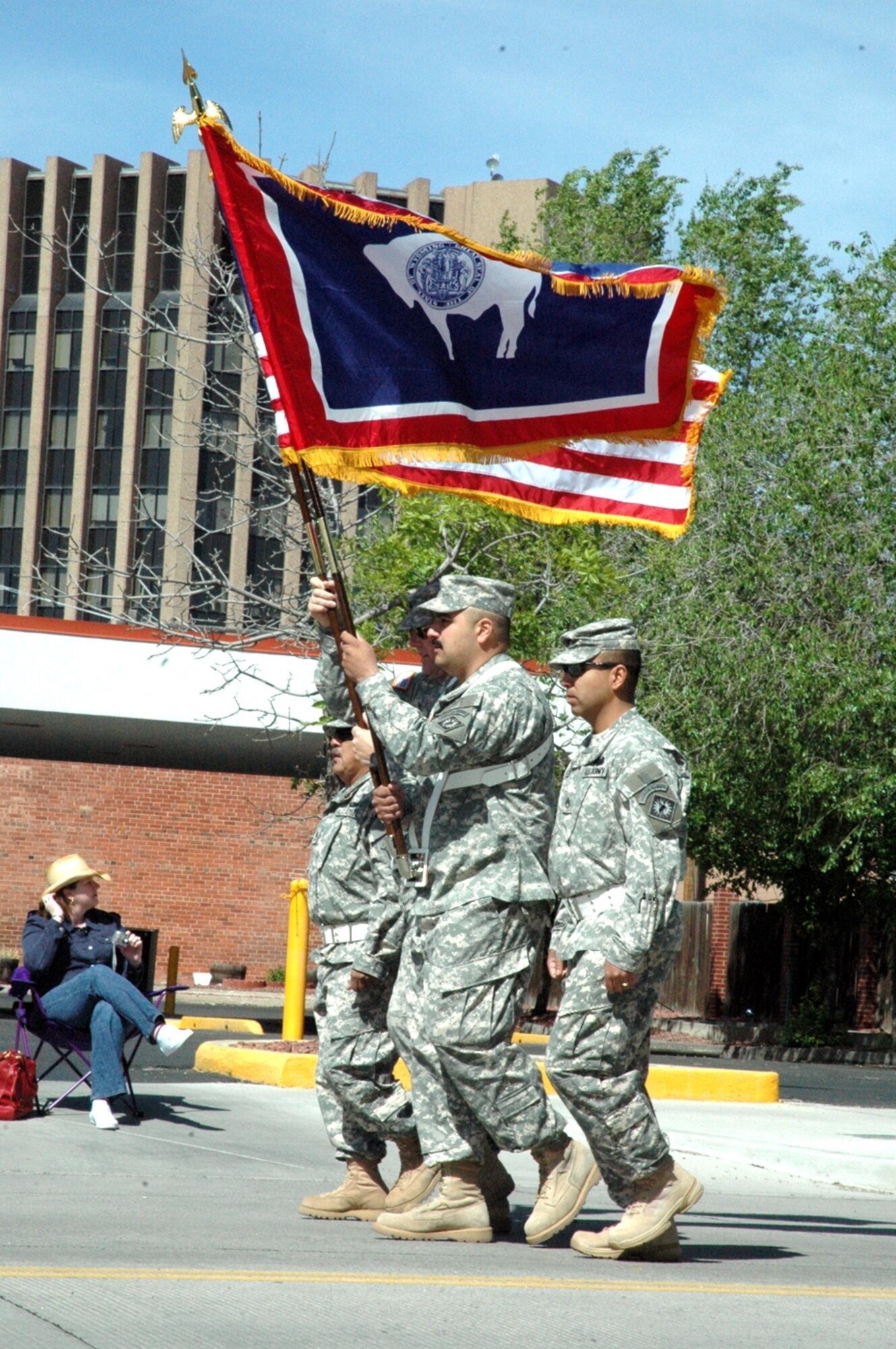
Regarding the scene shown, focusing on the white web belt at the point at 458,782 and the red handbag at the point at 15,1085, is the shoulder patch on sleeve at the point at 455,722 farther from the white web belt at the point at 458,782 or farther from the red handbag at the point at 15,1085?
the red handbag at the point at 15,1085

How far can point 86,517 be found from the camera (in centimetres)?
7406

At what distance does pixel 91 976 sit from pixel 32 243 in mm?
72161

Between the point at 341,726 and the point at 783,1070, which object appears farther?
the point at 783,1070

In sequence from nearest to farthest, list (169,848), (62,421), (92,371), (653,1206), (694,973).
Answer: (653,1206)
(694,973)
(169,848)
(92,371)
(62,421)

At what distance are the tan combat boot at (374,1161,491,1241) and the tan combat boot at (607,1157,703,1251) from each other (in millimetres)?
452

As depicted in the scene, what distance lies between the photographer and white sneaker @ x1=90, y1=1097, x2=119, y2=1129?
28.1 feet

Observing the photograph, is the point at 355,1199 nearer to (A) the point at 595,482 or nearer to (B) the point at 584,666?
(B) the point at 584,666

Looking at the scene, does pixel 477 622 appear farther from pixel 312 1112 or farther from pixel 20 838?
pixel 20 838

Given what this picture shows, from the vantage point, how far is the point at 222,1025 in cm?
1927

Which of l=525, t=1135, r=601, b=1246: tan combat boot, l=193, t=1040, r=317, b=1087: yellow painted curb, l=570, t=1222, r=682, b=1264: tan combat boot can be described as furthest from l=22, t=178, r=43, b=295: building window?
l=570, t=1222, r=682, b=1264: tan combat boot

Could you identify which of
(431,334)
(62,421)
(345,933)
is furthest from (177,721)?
(62,421)

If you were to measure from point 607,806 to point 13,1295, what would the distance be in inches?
91.7

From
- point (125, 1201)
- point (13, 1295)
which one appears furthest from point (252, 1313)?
point (125, 1201)

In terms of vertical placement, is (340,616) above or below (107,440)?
below
